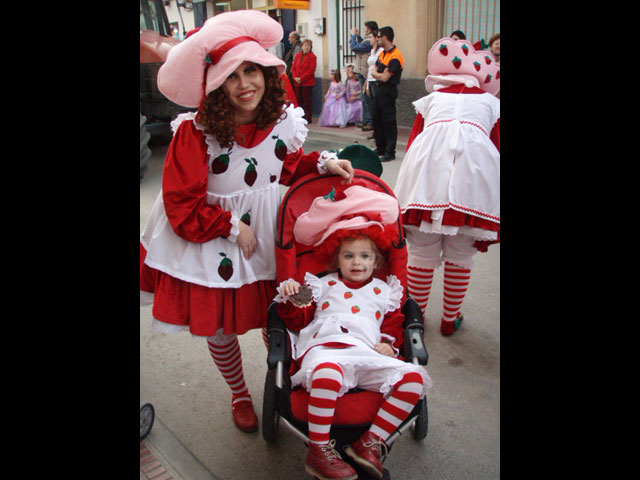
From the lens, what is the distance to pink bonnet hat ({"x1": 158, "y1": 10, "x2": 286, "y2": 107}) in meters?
1.49

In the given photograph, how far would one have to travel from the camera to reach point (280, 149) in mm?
1824

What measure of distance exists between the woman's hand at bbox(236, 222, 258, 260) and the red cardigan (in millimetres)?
879

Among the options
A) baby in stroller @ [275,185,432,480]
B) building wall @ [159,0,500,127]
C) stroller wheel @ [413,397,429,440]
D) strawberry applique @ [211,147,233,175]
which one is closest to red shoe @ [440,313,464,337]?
stroller wheel @ [413,397,429,440]

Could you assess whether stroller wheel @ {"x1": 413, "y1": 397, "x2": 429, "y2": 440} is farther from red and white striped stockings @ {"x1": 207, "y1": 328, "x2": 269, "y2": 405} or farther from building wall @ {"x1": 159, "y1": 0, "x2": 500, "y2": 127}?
building wall @ {"x1": 159, "y1": 0, "x2": 500, "y2": 127}

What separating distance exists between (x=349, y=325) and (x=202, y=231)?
2.12 feet

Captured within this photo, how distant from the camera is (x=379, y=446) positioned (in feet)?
5.10

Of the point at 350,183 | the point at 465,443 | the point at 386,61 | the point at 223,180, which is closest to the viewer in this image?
the point at 223,180

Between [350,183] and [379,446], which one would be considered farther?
[350,183]

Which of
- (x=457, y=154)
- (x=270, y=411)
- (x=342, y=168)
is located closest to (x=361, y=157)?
(x=342, y=168)
